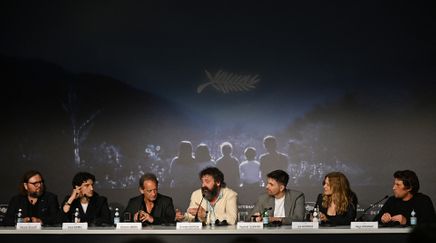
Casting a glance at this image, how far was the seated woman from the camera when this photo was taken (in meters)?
5.49

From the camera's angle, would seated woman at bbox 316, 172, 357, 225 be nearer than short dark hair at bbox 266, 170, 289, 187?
Yes

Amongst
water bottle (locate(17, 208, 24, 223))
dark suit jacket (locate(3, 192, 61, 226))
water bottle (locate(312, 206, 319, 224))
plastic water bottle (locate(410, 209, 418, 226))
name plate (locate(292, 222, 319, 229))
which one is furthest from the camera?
dark suit jacket (locate(3, 192, 61, 226))

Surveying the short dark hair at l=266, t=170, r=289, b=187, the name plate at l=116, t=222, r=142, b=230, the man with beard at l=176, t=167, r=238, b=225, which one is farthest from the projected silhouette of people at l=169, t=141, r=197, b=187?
the name plate at l=116, t=222, r=142, b=230

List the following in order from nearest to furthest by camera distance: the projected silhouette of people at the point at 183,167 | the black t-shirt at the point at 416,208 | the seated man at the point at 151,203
Answer: the black t-shirt at the point at 416,208
the seated man at the point at 151,203
the projected silhouette of people at the point at 183,167

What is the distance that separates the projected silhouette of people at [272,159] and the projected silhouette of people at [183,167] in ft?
2.10

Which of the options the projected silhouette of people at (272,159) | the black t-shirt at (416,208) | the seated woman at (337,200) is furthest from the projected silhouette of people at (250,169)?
the black t-shirt at (416,208)

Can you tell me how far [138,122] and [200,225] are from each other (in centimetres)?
212

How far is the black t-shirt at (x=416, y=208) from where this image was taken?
5344 mm

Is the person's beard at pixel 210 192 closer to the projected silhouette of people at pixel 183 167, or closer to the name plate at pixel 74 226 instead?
the projected silhouette of people at pixel 183 167

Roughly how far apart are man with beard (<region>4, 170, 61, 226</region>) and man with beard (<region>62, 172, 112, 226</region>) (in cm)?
12

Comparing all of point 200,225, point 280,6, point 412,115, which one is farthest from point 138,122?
point 412,115

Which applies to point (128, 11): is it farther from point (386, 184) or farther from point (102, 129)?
point (386, 184)

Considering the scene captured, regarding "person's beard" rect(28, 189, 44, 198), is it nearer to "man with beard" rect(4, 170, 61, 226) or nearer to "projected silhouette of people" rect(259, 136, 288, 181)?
"man with beard" rect(4, 170, 61, 226)

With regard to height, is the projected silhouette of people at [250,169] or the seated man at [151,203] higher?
the projected silhouette of people at [250,169]
